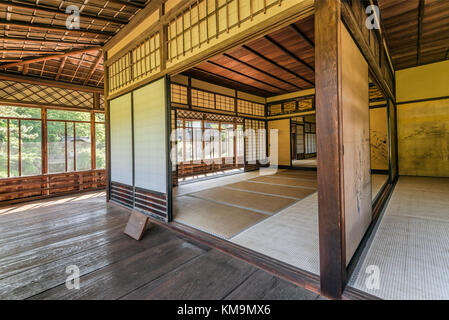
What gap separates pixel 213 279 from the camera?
165cm

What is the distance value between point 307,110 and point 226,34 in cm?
655

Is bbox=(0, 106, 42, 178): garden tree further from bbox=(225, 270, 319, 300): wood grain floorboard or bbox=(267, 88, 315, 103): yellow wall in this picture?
bbox=(267, 88, 315, 103): yellow wall

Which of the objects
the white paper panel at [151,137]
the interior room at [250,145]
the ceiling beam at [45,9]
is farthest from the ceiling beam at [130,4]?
the interior room at [250,145]

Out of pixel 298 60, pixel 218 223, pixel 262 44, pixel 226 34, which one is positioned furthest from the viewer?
pixel 298 60

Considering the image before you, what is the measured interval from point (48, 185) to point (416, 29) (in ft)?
27.1

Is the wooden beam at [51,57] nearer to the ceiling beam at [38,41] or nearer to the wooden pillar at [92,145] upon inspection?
the ceiling beam at [38,41]

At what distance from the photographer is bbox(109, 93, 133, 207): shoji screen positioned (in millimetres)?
3637

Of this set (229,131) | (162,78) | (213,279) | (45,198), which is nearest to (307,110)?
(229,131)

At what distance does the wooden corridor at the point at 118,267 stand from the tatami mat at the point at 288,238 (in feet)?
0.96

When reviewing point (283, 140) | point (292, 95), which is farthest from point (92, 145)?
point (292, 95)

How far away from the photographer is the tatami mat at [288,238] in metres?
1.89

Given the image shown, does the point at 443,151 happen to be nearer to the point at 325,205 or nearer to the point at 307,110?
the point at 307,110

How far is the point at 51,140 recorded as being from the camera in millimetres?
4887

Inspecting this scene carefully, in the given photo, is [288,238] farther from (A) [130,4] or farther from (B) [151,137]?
(A) [130,4]
